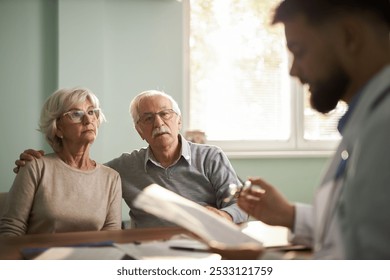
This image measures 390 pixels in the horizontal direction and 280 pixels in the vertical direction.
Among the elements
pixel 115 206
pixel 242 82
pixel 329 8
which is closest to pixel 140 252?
pixel 115 206

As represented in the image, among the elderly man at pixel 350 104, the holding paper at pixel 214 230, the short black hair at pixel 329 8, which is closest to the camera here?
the elderly man at pixel 350 104

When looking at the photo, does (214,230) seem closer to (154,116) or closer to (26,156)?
(154,116)

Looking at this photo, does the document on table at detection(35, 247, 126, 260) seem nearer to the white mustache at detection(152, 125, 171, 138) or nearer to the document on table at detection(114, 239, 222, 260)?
the document on table at detection(114, 239, 222, 260)

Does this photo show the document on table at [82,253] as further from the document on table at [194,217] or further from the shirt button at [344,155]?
the shirt button at [344,155]

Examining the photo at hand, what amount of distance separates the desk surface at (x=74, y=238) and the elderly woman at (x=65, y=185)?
4cm

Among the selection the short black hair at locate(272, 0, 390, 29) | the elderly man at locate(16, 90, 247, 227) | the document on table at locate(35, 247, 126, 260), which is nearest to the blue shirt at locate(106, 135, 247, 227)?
the elderly man at locate(16, 90, 247, 227)

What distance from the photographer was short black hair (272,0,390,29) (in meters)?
0.67

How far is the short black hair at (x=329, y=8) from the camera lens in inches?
26.3

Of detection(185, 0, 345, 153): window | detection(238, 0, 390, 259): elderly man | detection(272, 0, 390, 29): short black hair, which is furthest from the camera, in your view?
detection(185, 0, 345, 153): window

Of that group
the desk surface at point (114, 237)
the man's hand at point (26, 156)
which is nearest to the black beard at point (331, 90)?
the desk surface at point (114, 237)

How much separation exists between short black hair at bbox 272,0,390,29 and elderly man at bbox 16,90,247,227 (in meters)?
0.37

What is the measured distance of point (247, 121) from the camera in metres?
1.02

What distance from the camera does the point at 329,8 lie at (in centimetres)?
70
